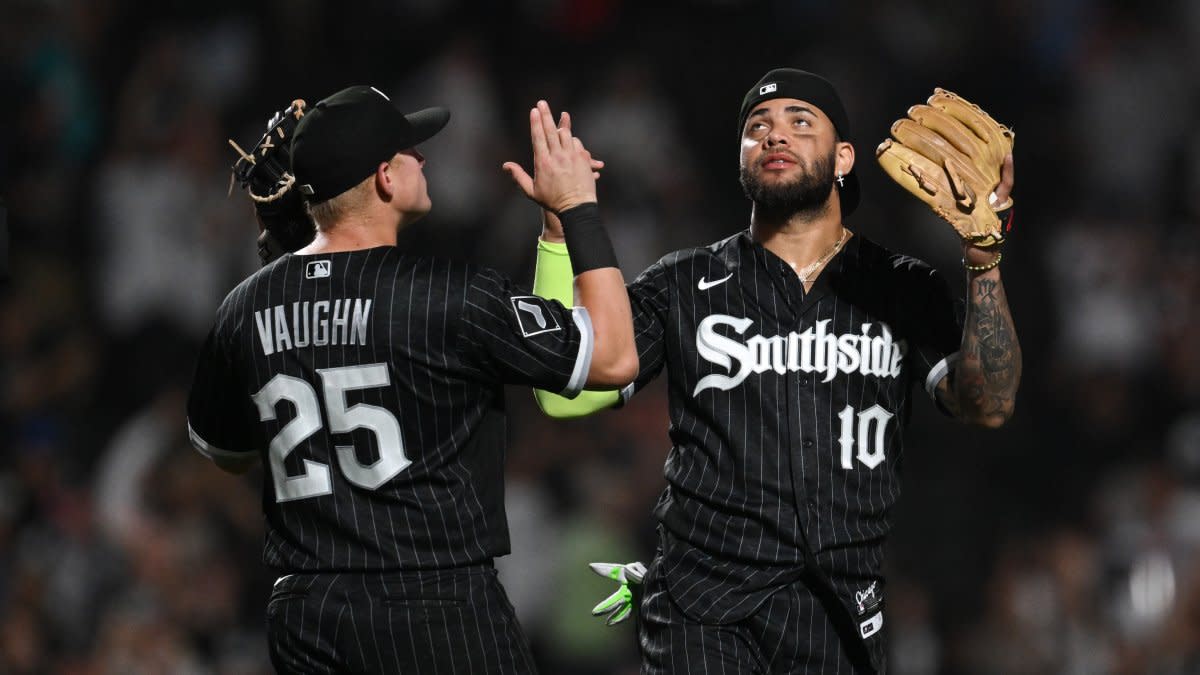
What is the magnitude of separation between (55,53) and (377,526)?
6.44 metres

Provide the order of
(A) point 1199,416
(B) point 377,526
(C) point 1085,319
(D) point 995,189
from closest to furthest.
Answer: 1. (B) point 377,526
2. (D) point 995,189
3. (A) point 1199,416
4. (C) point 1085,319

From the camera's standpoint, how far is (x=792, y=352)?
3.58m

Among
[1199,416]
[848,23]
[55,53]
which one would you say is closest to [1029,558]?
[1199,416]

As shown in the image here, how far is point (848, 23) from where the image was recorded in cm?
837

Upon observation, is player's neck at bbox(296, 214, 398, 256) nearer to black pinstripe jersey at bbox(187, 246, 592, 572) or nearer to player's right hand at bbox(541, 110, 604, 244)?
black pinstripe jersey at bbox(187, 246, 592, 572)

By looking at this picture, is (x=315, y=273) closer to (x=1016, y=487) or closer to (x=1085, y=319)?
(x=1016, y=487)

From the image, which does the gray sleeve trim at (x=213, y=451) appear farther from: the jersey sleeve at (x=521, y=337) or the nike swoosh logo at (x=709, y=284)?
the nike swoosh logo at (x=709, y=284)

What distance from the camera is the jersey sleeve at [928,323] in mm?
3621

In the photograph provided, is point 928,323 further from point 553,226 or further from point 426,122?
point 426,122

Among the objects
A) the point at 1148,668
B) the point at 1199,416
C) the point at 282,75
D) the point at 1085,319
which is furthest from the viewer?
the point at 282,75

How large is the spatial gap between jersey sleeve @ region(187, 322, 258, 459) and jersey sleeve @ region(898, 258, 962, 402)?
1661 mm

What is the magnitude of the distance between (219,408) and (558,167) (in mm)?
981

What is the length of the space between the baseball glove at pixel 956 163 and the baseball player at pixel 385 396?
2.70ft

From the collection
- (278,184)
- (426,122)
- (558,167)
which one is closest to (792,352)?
(558,167)
